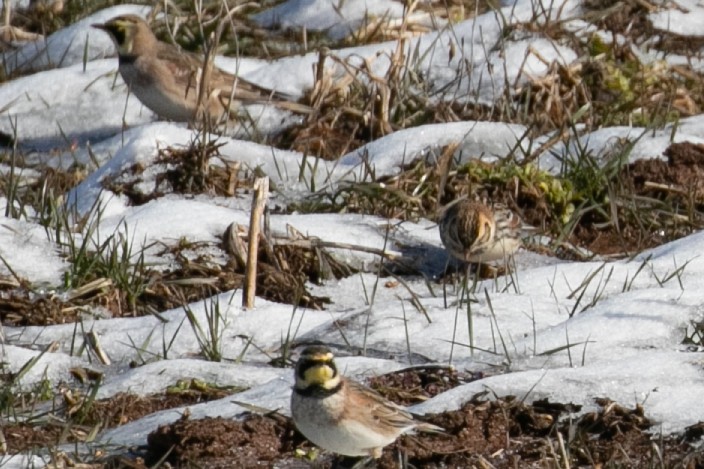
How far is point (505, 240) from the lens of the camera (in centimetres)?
699

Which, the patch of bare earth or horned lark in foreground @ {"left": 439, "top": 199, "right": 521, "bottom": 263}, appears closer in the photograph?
the patch of bare earth

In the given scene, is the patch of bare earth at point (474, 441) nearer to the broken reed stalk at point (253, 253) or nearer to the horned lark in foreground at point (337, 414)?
the horned lark in foreground at point (337, 414)

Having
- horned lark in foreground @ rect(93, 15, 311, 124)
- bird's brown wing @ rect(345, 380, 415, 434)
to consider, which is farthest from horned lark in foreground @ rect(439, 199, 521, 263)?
bird's brown wing @ rect(345, 380, 415, 434)

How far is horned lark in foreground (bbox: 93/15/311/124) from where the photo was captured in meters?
9.09

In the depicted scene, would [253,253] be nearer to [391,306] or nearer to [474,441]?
[391,306]

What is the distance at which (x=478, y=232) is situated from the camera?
267 inches

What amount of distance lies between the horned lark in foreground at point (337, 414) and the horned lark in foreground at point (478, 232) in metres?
2.38

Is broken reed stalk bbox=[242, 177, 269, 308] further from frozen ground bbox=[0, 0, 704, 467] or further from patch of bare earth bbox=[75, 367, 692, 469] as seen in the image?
patch of bare earth bbox=[75, 367, 692, 469]

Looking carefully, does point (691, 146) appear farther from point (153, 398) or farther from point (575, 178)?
point (153, 398)

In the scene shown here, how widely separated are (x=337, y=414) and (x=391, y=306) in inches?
67.7

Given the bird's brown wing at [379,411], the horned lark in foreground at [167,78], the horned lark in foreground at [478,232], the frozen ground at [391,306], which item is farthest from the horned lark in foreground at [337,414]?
the horned lark in foreground at [167,78]

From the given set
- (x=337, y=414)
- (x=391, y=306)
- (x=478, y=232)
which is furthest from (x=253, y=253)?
(x=337, y=414)

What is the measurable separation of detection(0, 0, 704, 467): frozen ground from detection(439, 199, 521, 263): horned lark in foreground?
0.19m

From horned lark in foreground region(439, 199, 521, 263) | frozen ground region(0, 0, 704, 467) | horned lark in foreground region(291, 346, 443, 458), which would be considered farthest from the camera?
horned lark in foreground region(439, 199, 521, 263)
